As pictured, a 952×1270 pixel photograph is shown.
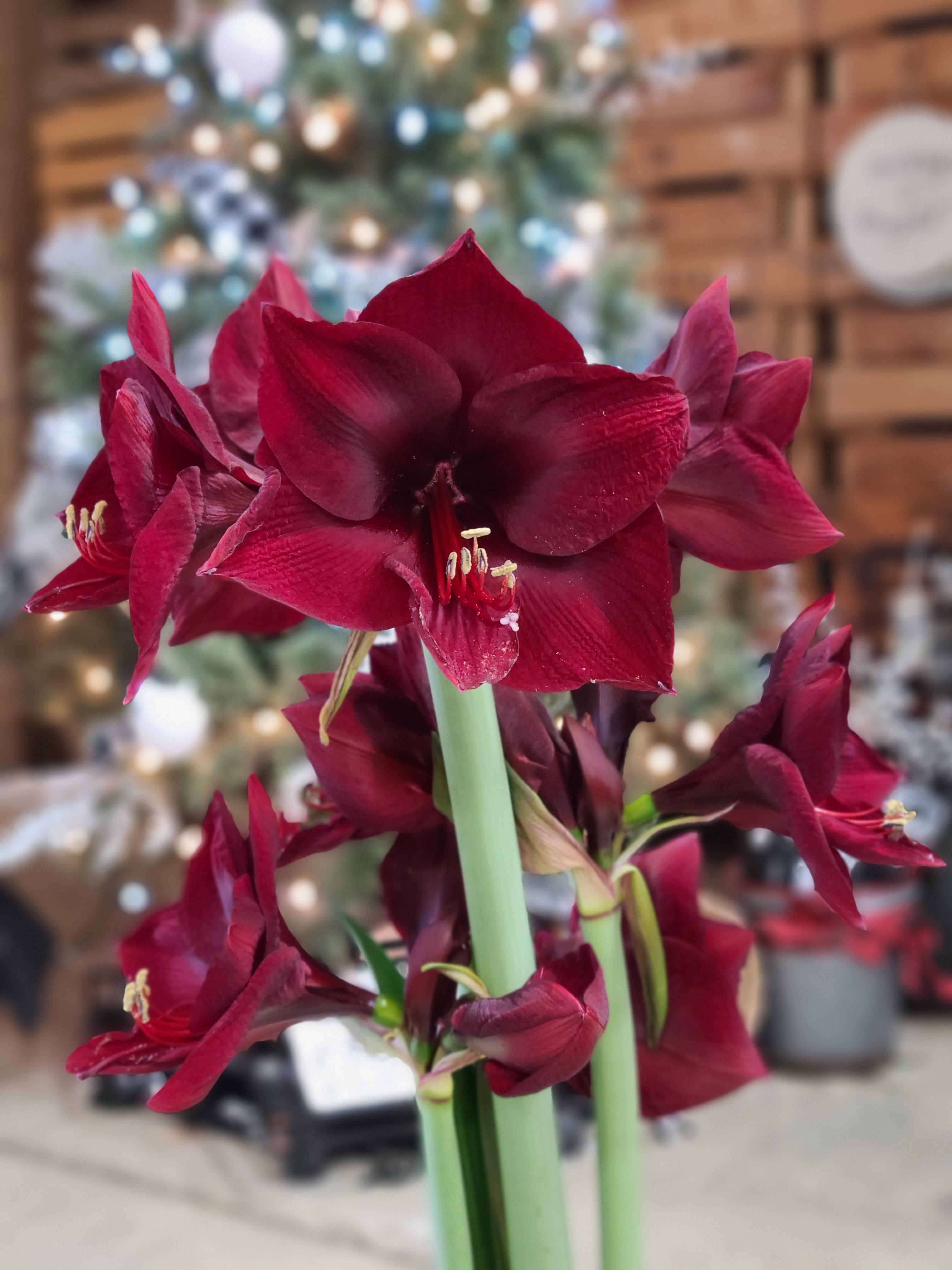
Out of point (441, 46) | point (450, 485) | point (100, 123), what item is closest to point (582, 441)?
point (450, 485)

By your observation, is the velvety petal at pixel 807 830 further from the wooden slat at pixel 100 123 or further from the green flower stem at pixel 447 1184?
the wooden slat at pixel 100 123

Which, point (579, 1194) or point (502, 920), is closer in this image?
point (502, 920)

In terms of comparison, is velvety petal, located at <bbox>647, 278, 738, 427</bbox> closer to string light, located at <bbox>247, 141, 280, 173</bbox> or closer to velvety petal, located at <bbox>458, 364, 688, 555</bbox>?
velvety petal, located at <bbox>458, 364, 688, 555</bbox>

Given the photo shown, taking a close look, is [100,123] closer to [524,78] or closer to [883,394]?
[524,78]

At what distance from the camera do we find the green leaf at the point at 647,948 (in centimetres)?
36

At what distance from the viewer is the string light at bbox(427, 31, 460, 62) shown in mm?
1672

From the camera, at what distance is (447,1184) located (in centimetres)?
34

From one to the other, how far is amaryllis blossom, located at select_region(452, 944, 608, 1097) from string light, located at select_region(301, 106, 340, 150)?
1527mm

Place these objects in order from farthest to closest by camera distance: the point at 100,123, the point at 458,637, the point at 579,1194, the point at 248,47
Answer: the point at 100,123 < the point at 248,47 < the point at 579,1194 < the point at 458,637

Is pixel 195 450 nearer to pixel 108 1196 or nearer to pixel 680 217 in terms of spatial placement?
pixel 108 1196

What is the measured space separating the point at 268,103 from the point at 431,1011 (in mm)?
1532

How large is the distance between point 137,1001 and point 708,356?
0.22 metres

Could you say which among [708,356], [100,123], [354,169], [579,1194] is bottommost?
[579,1194]

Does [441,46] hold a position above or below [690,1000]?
above
